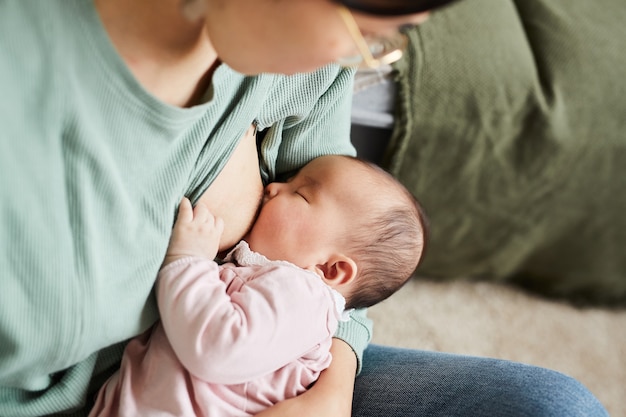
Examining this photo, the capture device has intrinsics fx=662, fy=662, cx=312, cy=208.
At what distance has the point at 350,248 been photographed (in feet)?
3.24

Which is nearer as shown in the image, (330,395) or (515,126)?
(330,395)

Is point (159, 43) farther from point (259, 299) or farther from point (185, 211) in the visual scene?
point (259, 299)

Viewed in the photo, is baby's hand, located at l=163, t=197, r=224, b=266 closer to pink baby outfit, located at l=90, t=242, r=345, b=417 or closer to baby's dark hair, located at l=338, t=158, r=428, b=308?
pink baby outfit, located at l=90, t=242, r=345, b=417

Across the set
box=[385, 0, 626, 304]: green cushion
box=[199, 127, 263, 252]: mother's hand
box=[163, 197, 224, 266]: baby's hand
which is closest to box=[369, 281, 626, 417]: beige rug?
box=[385, 0, 626, 304]: green cushion

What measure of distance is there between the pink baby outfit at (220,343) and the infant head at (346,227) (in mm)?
101

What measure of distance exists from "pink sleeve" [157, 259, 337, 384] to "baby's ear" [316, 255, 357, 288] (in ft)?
0.44

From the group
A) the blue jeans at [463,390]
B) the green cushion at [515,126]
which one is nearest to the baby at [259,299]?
the blue jeans at [463,390]

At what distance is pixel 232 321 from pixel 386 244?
33cm

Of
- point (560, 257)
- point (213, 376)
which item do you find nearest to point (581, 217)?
point (560, 257)

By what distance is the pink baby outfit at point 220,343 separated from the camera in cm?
76

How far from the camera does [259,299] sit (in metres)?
0.80

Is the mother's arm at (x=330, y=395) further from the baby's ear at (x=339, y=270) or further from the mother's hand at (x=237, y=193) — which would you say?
the mother's hand at (x=237, y=193)

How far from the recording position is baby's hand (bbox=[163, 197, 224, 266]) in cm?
78

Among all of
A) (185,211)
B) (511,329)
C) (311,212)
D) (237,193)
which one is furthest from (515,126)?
(185,211)
